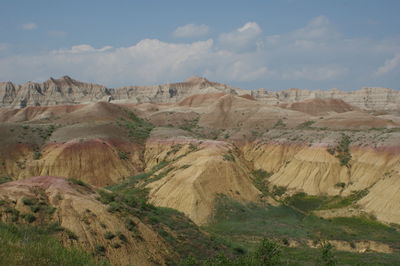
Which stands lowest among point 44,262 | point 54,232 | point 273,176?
point 273,176

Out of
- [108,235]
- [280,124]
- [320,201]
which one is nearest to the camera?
[108,235]

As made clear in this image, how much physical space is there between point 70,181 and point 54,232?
6.68 metres

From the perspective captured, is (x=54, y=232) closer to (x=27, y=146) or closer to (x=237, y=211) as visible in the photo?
(x=237, y=211)

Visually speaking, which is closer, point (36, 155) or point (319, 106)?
point (36, 155)

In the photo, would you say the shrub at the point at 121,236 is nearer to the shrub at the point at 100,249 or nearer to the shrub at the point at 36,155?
the shrub at the point at 100,249

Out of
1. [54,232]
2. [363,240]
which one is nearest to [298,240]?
[363,240]

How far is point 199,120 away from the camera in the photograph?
360ft

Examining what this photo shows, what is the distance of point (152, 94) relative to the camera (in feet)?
635

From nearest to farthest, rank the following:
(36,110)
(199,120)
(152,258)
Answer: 1. (152,258)
2. (199,120)
3. (36,110)

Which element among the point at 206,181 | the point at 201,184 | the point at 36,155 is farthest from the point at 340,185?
the point at 36,155

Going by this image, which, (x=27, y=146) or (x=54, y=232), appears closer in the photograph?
(x=54, y=232)

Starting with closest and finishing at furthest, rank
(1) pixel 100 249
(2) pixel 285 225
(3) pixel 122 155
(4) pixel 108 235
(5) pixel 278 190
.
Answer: (1) pixel 100 249, (4) pixel 108 235, (2) pixel 285 225, (5) pixel 278 190, (3) pixel 122 155

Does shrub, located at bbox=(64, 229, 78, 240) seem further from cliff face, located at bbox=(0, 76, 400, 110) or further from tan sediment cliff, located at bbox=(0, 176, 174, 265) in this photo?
cliff face, located at bbox=(0, 76, 400, 110)

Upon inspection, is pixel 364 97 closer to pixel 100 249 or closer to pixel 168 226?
pixel 168 226
